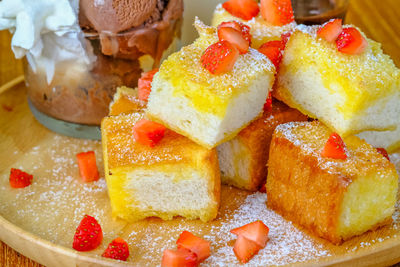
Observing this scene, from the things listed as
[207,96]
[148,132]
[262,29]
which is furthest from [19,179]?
[262,29]

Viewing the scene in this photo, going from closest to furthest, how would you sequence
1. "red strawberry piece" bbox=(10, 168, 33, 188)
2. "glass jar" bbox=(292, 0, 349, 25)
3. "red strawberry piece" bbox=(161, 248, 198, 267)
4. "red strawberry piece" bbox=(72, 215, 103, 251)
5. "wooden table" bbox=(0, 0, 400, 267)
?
"red strawberry piece" bbox=(161, 248, 198, 267) → "red strawberry piece" bbox=(72, 215, 103, 251) → "red strawberry piece" bbox=(10, 168, 33, 188) → "glass jar" bbox=(292, 0, 349, 25) → "wooden table" bbox=(0, 0, 400, 267)

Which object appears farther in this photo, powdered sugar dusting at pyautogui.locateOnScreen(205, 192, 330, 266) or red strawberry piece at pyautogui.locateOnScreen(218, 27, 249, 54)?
red strawberry piece at pyautogui.locateOnScreen(218, 27, 249, 54)

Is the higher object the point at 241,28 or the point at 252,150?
the point at 241,28

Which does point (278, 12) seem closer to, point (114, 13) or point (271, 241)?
point (114, 13)

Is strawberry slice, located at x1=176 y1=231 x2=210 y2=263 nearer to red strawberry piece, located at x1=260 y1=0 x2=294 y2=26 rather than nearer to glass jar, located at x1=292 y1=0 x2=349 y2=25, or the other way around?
red strawberry piece, located at x1=260 y1=0 x2=294 y2=26

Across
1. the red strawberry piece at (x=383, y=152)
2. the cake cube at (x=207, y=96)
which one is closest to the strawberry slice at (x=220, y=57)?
the cake cube at (x=207, y=96)

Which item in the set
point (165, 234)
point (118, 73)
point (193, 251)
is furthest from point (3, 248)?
point (118, 73)

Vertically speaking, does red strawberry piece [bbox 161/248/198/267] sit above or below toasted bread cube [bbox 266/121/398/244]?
below

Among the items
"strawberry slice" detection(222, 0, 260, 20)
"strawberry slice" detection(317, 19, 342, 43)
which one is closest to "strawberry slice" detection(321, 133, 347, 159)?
"strawberry slice" detection(317, 19, 342, 43)
